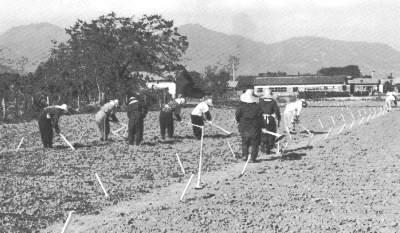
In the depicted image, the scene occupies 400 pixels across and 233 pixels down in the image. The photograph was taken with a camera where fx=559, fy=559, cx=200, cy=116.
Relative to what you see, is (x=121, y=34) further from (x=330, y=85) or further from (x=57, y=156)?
(x=330, y=85)

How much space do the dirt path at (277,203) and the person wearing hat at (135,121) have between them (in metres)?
4.69

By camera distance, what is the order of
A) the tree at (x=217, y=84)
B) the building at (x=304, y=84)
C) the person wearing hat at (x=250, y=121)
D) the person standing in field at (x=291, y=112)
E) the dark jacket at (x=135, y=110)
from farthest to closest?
the building at (x=304, y=84), the tree at (x=217, y=84), the person standing in field at (x=291, y=112), the dark jacket at (x=135, y=110), the person wearing hat at (x=250, y=121)

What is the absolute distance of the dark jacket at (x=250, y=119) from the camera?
1386 centimetres

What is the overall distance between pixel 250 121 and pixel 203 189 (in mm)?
3831

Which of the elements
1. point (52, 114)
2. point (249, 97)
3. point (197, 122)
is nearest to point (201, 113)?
point (197, 122)

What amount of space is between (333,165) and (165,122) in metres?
7.43

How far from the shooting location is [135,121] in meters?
17.3

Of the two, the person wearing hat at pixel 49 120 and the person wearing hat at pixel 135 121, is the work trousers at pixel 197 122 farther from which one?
the person wearing hat at pixel 49 120

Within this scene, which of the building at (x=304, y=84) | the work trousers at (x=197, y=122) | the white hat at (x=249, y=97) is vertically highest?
the white hat at (x=249, y=97)

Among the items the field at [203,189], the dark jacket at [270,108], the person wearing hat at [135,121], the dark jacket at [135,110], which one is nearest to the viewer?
the field at [203,189]

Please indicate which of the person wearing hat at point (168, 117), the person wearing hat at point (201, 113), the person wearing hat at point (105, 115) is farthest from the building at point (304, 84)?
the person wearing hat at point (105, 115)

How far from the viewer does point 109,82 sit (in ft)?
143

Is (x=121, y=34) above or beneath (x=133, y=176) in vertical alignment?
above

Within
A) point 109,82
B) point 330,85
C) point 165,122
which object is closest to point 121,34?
point 109,82
